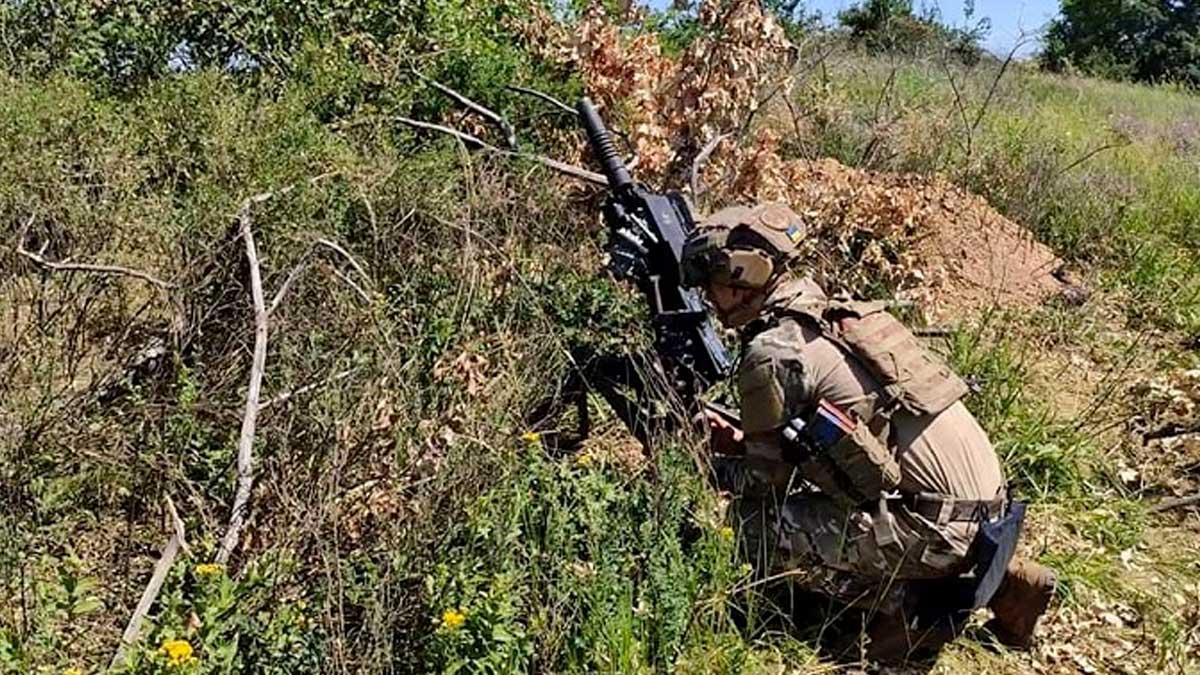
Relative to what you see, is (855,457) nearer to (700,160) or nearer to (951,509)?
(951,509)

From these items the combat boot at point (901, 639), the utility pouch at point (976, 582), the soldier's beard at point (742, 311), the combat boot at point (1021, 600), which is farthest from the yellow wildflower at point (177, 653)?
the combat boot at point (1021, 600)

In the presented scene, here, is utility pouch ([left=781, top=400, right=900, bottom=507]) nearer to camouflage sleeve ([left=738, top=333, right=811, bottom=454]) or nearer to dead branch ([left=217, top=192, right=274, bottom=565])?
camouflage sleeve ([left=738, top=333, right=811, bottom=454])

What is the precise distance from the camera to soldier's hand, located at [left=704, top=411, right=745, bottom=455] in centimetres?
354

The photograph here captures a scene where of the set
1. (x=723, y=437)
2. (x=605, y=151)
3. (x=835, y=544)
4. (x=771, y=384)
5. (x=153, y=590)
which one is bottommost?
(x=153, y=590)

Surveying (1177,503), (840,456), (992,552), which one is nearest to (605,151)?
(840,456)

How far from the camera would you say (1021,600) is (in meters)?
3.32

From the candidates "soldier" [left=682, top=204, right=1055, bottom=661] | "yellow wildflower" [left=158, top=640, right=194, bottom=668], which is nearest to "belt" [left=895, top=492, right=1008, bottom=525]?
"soldier" [left=682, top=204, right=1055, bottom=661]

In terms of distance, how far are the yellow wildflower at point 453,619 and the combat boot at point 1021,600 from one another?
172 centimetres

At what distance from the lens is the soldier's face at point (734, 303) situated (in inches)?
124

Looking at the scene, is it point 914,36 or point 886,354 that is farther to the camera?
point 914,36

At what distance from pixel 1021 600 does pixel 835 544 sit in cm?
63

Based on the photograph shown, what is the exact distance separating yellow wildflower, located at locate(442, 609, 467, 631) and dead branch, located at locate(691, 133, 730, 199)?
9.70 ft

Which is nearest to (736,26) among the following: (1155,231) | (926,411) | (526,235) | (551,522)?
(526,235)

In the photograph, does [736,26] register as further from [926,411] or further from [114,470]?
[114,470]
